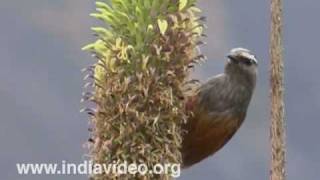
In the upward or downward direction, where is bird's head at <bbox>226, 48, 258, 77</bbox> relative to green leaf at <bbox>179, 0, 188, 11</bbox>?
downward

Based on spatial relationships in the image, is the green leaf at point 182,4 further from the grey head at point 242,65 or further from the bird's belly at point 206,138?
the bird's belly at point 206,138

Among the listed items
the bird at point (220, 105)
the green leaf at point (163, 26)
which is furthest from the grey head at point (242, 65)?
the green leaf at point (163, 26)

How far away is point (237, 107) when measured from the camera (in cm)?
197

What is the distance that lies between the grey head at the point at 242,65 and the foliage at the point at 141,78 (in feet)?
0.40

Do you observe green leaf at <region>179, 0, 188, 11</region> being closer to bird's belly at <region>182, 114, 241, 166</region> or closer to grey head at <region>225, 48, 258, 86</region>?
grey head at <region>225, 48, 258, 86</region>

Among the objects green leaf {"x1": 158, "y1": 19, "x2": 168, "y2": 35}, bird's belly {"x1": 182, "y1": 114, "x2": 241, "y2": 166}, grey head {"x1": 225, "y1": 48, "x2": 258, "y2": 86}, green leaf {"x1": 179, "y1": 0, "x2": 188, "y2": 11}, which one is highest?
green leaf {"x1": 179, "y1": 0, "x2": 188, "y2": 11}

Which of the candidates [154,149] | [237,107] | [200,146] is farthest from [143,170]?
→ [237,107]

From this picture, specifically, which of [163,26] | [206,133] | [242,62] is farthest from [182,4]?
[206,133]

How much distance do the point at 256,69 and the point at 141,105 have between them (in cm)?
35

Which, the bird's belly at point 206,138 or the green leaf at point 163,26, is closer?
the green leaf at point 163,26

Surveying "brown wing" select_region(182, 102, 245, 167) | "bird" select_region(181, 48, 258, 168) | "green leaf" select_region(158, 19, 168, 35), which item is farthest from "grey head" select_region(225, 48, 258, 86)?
"green leaf" select_region(158, 19, 168, 35)

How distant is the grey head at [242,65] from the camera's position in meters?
1.92

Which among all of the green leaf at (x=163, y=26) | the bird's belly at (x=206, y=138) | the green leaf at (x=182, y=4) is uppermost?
the green leaf at (x=182, y=4)

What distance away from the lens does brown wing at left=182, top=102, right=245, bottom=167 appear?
6.29 feet
